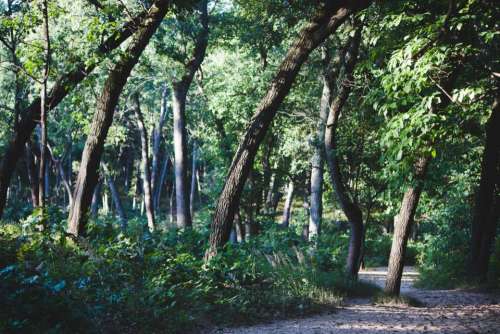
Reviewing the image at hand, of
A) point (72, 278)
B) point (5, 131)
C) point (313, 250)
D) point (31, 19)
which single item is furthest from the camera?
point (5, 131)

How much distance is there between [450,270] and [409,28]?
8893 mm

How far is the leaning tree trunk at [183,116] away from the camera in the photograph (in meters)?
15.9

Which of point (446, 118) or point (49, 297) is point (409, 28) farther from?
point (49, 297)

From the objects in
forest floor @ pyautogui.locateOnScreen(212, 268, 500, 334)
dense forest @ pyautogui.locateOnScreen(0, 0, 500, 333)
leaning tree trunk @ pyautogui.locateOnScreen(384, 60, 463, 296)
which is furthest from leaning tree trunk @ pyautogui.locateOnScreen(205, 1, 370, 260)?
leaning tree trunk @ pyautogui.locateOnScreen(384, 60, 463, 296)

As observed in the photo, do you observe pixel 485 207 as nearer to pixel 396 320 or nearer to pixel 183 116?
pixel 396 320

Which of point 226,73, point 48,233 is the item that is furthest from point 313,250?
point 226,73

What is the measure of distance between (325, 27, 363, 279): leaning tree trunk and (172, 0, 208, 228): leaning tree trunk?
6478 mm

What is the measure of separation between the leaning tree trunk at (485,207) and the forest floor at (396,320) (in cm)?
292

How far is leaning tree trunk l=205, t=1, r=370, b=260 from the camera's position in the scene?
7.71 meters

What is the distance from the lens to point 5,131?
79.9ft

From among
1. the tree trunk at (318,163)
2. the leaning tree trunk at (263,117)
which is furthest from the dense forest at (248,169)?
the tree trunk at (318,163)

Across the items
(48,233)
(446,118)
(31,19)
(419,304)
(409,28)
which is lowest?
(419,304)

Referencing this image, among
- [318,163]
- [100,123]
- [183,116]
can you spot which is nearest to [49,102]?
[100,123]

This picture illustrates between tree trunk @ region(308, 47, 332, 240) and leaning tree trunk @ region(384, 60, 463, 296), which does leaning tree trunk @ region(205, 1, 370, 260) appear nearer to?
leaning tree trunk @ region(384, 60, 463, 296)
